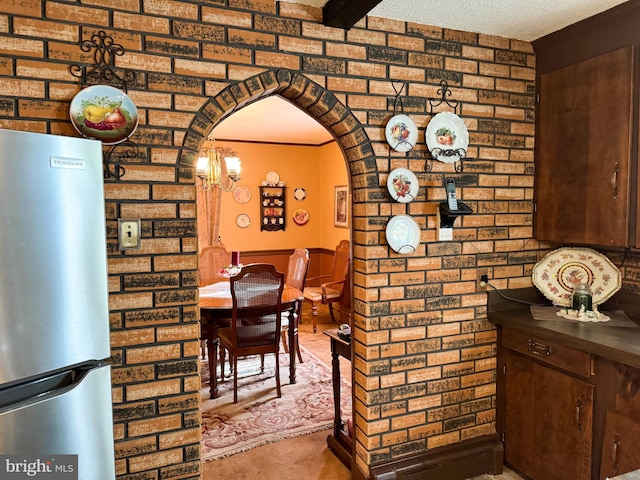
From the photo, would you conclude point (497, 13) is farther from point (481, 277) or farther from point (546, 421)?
point (546, 421)

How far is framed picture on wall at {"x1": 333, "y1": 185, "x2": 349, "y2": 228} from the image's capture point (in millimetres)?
6066

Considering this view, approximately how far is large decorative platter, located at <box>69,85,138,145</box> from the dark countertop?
199cm

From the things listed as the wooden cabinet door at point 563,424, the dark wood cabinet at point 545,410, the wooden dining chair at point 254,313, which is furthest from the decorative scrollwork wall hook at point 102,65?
the wooden cabinet door at point 563,424

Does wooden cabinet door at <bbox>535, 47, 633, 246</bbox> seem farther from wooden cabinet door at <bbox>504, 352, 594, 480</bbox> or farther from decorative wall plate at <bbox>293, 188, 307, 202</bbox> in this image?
decorative wall plate at <bbox>293, 188, 307, 202</bbox>

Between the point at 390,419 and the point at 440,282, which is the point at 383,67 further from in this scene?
the point at 390,419

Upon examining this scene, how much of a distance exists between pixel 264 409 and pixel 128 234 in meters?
2.09

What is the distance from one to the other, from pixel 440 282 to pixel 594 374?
2.57 feet

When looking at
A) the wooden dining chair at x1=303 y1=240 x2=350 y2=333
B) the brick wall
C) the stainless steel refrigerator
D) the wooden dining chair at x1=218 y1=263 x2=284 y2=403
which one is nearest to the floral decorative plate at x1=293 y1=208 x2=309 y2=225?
the wooden dining chair at x1=303 y1=240 x2=350 y2=333

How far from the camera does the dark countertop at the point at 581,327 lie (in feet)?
6.15

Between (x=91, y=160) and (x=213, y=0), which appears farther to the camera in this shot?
(x=213, y=0)

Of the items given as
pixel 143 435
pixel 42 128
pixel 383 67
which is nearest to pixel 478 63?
pixel 383 67

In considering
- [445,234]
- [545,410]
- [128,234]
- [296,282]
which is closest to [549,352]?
[545,410]

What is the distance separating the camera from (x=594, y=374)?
200cm

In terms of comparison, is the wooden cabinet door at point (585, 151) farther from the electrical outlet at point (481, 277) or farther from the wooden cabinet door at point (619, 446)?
the wooden cabinet door at point (619, 446)
